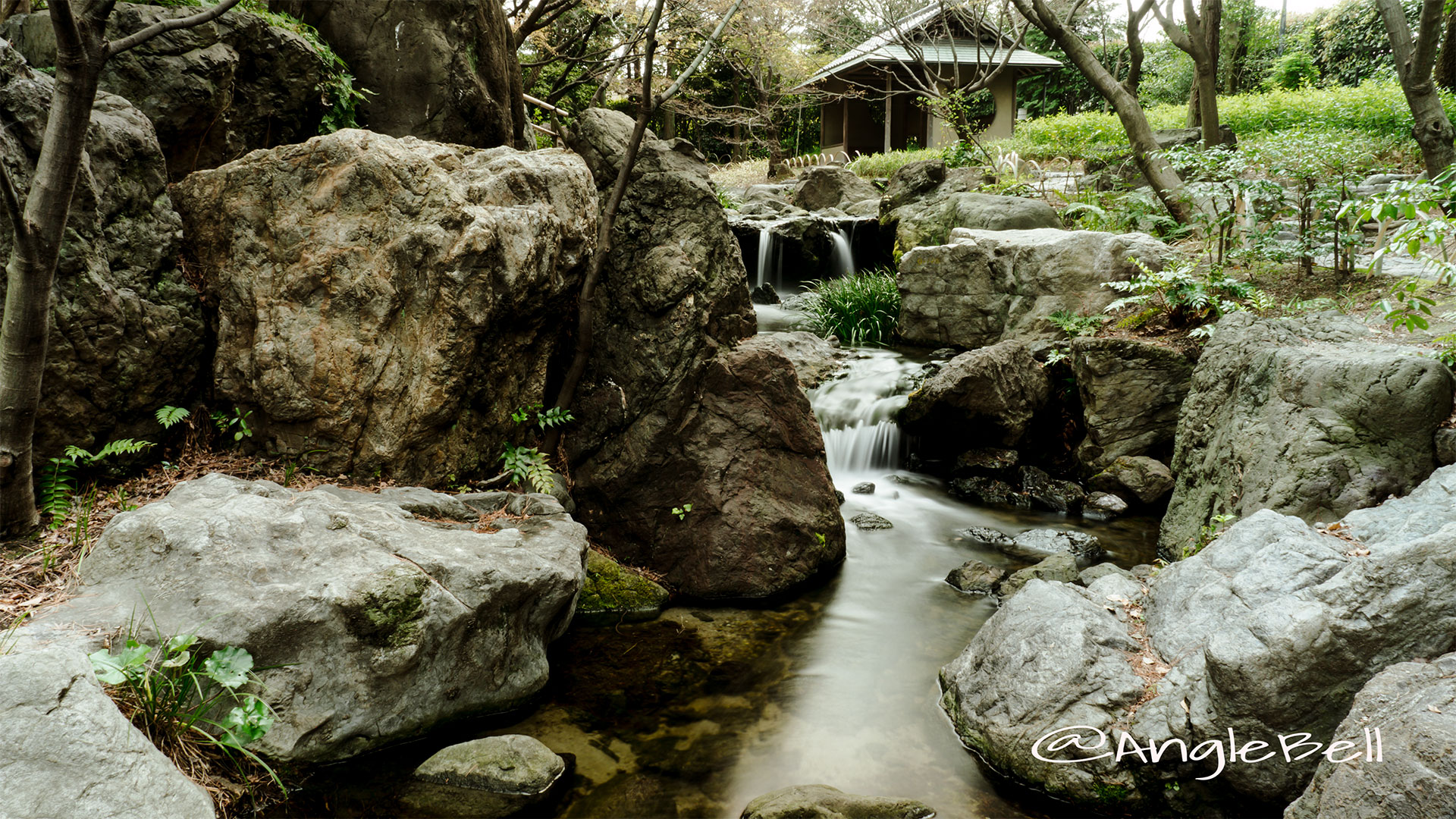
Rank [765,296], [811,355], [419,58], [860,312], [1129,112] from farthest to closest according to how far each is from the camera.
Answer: [765,296] < [860,312] < [1129,112] < [811,355] < [419,58]

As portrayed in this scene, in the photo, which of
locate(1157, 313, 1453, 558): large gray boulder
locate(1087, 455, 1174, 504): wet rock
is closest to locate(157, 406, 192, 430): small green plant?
locate(1157, 313, 1453, 558): large gray boulder

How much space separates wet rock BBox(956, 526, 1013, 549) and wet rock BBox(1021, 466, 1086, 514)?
3.10ft

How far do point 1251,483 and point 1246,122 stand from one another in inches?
578

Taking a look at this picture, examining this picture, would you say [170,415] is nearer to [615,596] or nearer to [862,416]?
[615,596]

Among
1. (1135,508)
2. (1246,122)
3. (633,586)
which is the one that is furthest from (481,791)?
(1246,122)

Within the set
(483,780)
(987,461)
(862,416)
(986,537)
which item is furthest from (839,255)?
(483,780)

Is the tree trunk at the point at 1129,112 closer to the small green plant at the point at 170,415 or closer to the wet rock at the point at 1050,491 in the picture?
the wet rock at the point at 1050,491

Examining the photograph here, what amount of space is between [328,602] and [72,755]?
1.15 m

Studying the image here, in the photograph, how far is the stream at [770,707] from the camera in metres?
3.91

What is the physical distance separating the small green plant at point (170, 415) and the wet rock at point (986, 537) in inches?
238


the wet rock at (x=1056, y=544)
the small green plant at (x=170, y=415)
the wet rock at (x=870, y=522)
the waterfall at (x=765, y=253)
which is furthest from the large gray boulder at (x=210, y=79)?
the waterfall at (x=765, y=253)

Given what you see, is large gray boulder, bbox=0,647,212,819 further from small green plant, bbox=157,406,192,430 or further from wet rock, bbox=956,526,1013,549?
wet rock, bbox=956,526,1013,549

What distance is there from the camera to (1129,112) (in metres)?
11.3

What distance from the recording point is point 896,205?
14852 mm
